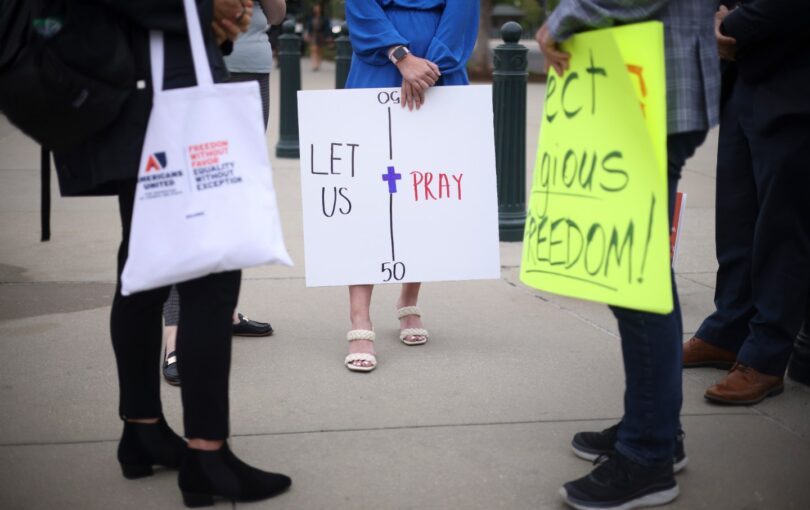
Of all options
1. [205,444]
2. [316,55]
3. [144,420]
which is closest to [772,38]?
[205,444]

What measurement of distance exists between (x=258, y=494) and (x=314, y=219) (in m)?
1.59

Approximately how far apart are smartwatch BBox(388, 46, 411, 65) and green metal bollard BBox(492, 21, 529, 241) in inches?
83.7

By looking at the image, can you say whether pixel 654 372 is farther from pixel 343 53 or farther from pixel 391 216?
pixel 343 53

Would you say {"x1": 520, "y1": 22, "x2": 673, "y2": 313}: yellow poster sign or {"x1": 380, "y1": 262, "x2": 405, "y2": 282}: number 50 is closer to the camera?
{"x1": 520, "y1": 22, "x2": 673, "y2": 313}: yellow poster sign

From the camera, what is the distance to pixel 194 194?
2582mm

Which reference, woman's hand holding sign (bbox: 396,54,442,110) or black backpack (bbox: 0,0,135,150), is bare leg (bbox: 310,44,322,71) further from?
black backpack (bbox: 0,0,135,150)

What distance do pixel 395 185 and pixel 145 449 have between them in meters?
1.71

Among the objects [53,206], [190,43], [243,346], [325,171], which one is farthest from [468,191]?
[53,206]

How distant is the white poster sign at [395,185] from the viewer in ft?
13.8

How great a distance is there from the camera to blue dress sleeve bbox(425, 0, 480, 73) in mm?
4109

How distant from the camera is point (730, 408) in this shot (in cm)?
372

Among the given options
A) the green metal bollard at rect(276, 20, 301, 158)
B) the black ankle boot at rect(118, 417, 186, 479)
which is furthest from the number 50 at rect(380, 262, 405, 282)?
the green metal bollard at rect(276, 20, 301, 158)

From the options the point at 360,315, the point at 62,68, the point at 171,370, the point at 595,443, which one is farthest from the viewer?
the point at 360,315

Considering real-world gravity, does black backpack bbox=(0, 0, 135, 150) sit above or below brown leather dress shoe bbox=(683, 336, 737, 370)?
above
